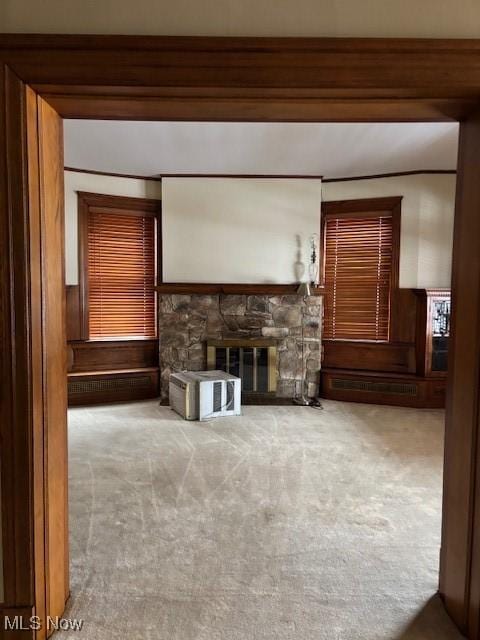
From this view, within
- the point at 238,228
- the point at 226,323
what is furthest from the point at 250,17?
the point at 226,323

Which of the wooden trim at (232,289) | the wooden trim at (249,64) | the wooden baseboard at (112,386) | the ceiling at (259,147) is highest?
the ceiling at (259,147)

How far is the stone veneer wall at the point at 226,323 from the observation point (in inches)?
199

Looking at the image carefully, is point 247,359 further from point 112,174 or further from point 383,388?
point 112,174

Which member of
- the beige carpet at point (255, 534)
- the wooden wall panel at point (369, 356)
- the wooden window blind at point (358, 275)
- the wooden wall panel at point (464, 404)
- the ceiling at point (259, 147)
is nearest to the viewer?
the wooden wall panel at point (464, 404)

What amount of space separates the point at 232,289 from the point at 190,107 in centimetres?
355

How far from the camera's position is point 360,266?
202 inches

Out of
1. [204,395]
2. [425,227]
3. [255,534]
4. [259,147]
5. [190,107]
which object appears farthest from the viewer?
[425,227]

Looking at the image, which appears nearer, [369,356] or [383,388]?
[383,388]

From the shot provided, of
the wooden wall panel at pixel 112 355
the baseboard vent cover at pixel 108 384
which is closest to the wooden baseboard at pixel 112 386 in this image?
the baseboard vent cover at pixel 108 384

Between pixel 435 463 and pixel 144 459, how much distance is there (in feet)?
7.51

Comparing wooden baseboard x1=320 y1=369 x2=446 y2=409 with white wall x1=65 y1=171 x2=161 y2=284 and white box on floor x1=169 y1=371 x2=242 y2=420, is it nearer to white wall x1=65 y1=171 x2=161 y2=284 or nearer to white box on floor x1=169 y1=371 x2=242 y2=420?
white box on floor x1=169 y1=371 x2=242 y2=420

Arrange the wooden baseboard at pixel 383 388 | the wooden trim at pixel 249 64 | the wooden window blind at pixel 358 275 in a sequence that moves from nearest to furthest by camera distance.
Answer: the wooden trim at pixel 249 64
the wooden baseboard at pixel 383 388
the wooden window blind at pixel 358 275

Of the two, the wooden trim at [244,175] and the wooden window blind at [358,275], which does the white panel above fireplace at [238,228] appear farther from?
the wooden window blind at [358,275]

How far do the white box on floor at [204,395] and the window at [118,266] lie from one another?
1138mm
